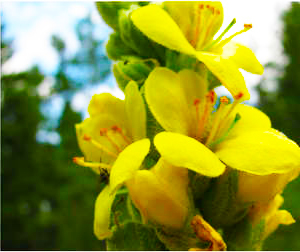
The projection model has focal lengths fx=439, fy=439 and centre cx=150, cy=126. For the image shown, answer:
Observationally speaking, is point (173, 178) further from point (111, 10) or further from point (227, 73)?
point (111, 10)

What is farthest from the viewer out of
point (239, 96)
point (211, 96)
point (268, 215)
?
point (268, 215)

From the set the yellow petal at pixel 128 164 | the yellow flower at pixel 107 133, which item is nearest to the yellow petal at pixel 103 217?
the yellow flower at pixel 107 133

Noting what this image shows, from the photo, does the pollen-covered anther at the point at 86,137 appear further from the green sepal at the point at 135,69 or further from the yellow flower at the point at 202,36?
the yellow flower at the point at 202,36

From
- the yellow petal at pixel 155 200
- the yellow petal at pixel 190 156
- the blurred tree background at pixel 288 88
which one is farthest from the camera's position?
Answer: the blurred tree background at pixel 288 88

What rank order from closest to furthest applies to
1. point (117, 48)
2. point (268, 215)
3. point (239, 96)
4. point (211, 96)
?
point (239, 96) → point (211, 96) → point (268, 215) → point (117, 48)

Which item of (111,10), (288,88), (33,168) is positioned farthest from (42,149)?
(111,10)

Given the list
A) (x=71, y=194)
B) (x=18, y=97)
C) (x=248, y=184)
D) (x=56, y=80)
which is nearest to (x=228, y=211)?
(x=248, y=184)

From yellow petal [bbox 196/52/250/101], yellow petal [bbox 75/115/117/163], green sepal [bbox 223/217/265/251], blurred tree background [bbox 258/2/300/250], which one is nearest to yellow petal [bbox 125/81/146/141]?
yellow petal [bbox 75/115/117/163]
